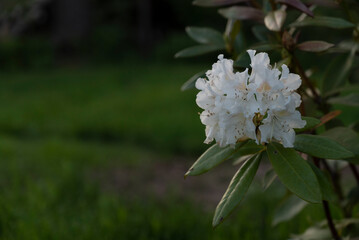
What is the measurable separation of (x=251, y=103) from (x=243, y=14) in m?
0.55

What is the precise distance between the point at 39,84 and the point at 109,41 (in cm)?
393

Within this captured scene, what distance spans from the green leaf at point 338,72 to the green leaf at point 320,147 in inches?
23.1

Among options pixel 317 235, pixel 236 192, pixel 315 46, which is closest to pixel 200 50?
pixel 315 46

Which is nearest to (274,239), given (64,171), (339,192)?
(339,192)

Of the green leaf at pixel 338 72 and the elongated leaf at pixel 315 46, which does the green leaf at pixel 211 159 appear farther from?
the green leaf at pixel 338 72

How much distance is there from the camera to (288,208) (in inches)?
82.0

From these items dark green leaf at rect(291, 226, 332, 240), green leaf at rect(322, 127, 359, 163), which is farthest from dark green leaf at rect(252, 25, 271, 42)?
dark green leaf at rect(291, 226, 332, 240)

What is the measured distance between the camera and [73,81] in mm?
8727

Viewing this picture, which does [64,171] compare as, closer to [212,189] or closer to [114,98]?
[212,189]

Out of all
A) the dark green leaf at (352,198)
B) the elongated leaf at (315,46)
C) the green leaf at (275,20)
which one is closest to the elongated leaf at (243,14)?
the green leaf at (275,20)

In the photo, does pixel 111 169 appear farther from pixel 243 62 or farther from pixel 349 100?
pixel 243 62

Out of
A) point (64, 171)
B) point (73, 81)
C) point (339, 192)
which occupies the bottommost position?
point (73, 81)

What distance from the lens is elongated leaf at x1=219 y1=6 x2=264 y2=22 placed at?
5.19 ft

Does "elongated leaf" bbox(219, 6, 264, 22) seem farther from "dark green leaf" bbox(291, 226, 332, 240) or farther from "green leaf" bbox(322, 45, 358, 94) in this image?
"dark green leaf" bbox(291, 226, 332, 240)
